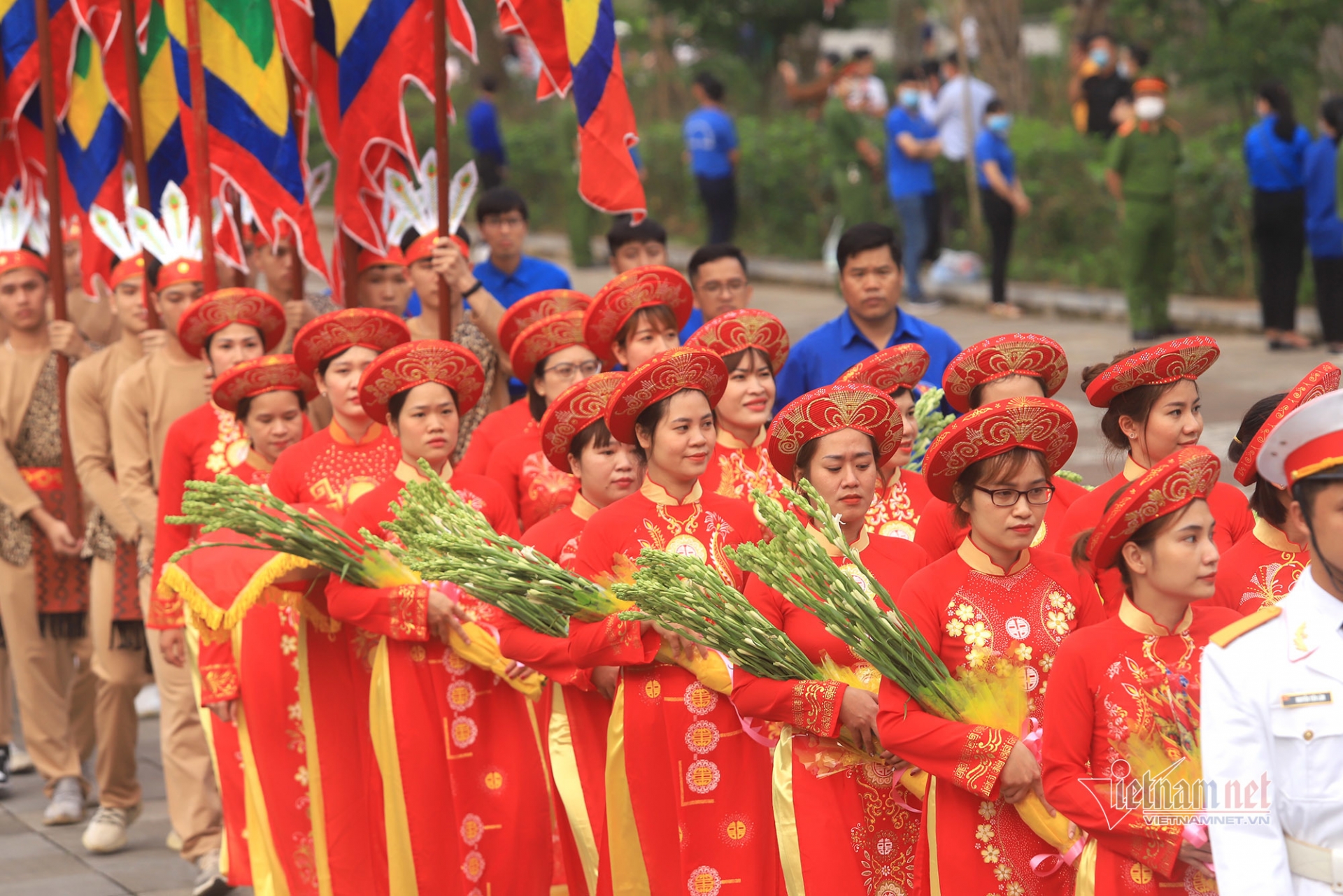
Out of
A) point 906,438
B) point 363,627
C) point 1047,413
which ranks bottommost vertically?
point 363,627

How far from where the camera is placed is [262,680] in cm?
601

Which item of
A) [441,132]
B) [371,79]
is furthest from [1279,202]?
[441,132]

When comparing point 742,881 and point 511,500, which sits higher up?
point 511,500

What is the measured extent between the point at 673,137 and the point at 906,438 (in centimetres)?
1609

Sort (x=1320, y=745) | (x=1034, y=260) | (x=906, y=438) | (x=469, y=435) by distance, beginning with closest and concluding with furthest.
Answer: (x=1320, y=745) → (x=906, y=438) → (x=469, y=435) → (x=1034, y=260)

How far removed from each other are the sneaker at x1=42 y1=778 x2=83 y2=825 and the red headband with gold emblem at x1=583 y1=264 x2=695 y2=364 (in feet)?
11.0

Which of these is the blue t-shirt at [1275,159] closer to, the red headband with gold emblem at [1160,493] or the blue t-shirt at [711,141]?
the blue t-shirt at [711,141]

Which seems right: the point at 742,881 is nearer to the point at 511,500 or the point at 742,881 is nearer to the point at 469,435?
the point at 511,500

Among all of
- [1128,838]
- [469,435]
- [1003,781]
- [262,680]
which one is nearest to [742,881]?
[1003,781]

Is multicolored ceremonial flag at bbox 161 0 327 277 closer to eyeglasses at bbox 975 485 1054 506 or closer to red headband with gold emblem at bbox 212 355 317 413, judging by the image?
red headband with gold emblem at bbox 212 355 317 413

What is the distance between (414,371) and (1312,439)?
324 centimetres

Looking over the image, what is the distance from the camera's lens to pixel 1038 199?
1617cm

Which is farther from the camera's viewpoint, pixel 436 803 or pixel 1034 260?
pixel 1034 260

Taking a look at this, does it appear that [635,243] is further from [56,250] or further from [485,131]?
[485,131]
